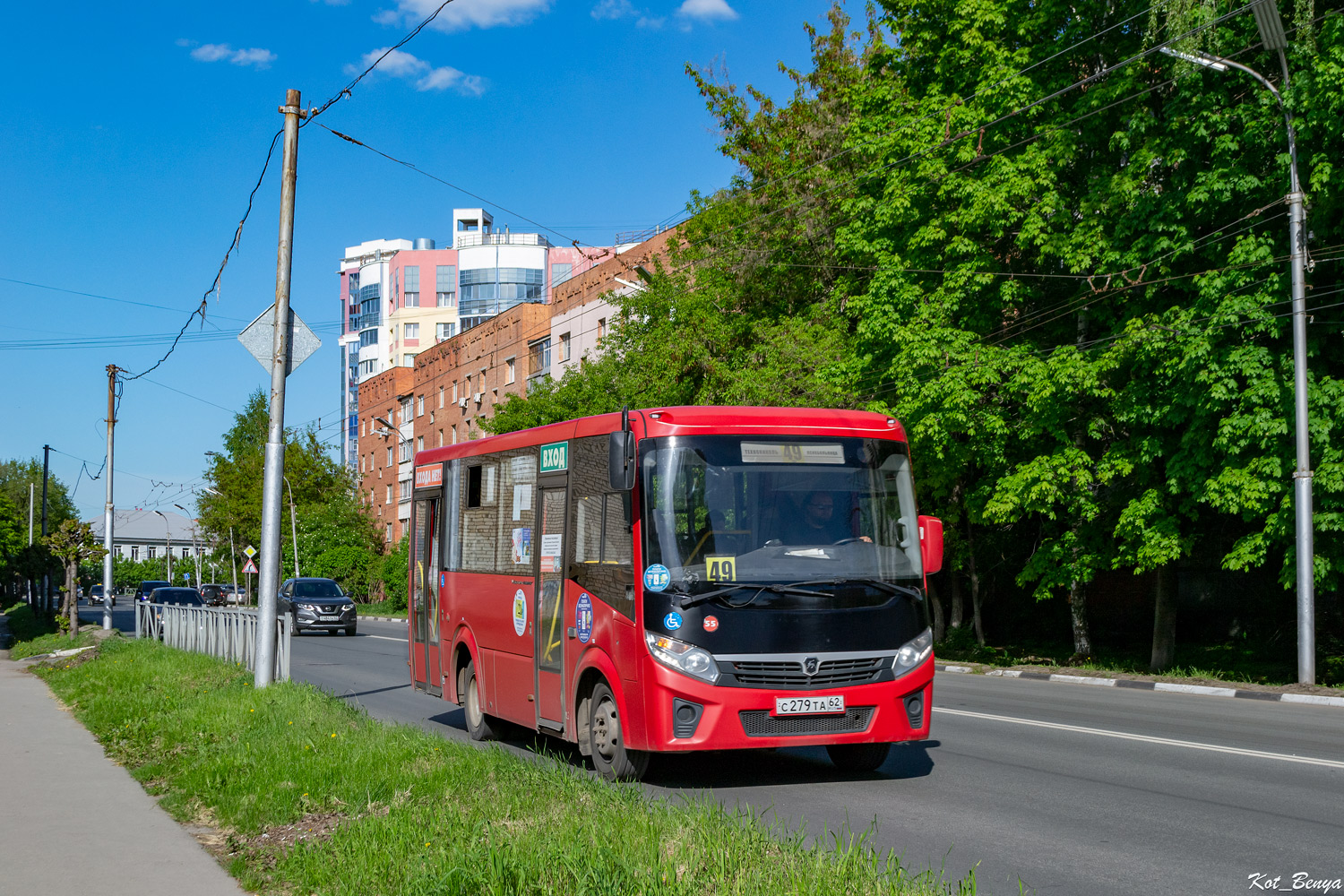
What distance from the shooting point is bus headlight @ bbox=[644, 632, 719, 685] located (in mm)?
8703

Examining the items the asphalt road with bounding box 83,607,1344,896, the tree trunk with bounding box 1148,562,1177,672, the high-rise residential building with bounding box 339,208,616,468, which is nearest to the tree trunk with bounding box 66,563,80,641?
the asphalt road with bounding box 83,607,1344,896

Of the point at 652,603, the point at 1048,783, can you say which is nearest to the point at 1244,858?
the point at 1048,783

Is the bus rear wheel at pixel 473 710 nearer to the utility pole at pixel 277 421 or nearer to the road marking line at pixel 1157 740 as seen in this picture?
the utility pole at pixel 277 421

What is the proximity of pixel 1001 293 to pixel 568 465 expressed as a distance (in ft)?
46.6

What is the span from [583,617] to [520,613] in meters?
1.51

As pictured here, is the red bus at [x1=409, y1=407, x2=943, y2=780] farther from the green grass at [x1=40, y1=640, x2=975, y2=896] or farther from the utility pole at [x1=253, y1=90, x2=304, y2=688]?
the utility pole at [x1=253, y1=90, x2=304, y2=688]

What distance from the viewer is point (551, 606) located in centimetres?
1052

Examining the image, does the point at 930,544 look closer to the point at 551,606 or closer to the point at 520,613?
the point at 551,606

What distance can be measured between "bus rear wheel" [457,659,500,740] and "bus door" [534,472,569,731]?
1695 millimetres

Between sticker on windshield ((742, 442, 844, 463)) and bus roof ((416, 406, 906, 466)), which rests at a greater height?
bus roof ((416, 406, 906, 466))

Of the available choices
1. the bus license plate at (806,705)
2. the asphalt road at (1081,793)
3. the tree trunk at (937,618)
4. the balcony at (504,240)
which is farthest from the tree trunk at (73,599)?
the balcony at (504,240)

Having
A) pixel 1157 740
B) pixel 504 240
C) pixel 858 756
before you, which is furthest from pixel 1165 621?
pixel 504 240

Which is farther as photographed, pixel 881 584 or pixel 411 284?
pixel 411 284

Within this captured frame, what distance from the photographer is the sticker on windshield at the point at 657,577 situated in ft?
28.9
